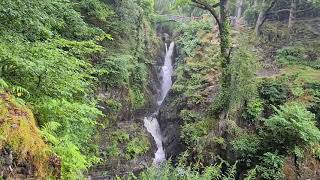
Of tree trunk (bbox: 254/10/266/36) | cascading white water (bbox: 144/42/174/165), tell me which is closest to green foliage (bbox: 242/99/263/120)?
cascading white water (bbox: 144/42/174/165)

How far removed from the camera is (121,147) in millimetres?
15039

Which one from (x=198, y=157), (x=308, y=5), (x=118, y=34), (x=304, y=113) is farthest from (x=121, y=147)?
(x=308, y=5)

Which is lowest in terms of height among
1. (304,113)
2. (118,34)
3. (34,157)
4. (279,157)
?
(279,157)

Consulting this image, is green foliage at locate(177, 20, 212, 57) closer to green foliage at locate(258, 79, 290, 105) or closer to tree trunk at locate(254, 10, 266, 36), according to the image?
tree trunk at locate(254, 10, 266, 36)

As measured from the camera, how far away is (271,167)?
11406 mm

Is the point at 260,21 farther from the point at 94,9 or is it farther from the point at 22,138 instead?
the point at 22,138

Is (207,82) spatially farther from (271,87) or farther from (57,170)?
(57,170)

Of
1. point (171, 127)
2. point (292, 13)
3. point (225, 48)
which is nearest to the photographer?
point (225, 48)

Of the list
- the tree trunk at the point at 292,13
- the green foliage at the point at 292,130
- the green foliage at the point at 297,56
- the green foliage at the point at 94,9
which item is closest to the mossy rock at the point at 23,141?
the green foliage at the point at 292,130

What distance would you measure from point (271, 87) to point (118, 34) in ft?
28.7

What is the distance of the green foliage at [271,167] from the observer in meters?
11.1

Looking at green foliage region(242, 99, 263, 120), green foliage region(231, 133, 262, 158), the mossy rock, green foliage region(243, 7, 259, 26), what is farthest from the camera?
green foliage region(243, 7, 259, 26)

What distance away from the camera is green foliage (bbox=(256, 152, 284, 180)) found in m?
11.1

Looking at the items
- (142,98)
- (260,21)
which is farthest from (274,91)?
(260,21)
